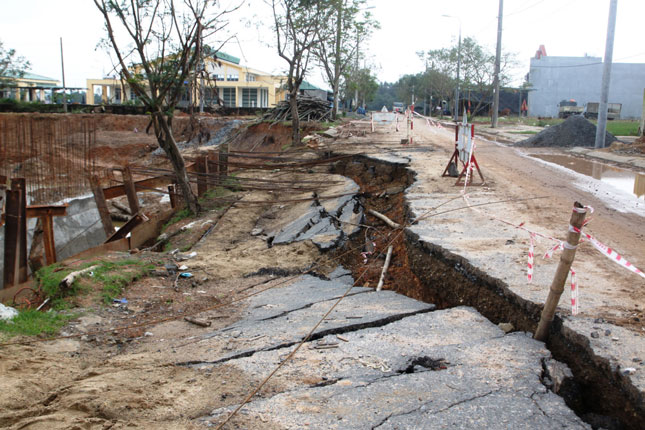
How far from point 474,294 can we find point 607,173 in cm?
923

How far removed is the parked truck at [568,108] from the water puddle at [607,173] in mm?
31224

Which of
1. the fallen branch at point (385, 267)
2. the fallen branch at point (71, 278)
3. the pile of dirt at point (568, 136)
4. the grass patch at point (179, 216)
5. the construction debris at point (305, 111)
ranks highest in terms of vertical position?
the construction debris at point (305, 111)

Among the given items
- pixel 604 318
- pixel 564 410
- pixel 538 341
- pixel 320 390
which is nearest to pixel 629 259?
pixel 604 318

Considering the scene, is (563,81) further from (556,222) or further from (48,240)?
(48,240)

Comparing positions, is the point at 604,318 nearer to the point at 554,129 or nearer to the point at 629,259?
the point at 629,259

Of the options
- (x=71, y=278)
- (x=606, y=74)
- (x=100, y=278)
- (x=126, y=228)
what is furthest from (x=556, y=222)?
(x=606, y=74)

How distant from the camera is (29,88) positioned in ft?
132

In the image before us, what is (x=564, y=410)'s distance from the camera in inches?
109

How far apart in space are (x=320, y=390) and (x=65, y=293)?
398 centimetres

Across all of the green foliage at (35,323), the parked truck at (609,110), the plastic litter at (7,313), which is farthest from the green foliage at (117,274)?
the parked truck at (609,110)

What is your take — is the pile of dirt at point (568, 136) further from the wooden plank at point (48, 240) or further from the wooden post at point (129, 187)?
the wooden plank at point (48, 240)

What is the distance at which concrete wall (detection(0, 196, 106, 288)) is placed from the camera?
1377cm

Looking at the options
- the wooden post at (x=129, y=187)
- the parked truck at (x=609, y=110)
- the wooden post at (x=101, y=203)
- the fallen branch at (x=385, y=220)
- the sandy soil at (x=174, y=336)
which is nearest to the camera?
the sandy soil at (x=174, y=336)

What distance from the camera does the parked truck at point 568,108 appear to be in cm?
4372
